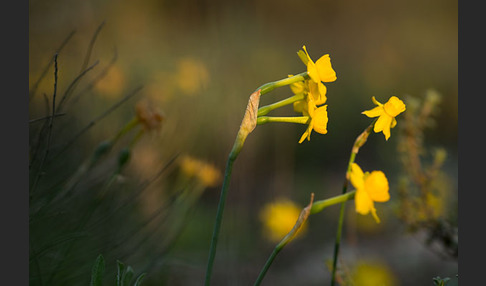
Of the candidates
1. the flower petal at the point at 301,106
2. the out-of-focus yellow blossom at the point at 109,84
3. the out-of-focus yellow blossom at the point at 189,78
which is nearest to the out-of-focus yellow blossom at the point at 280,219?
the out-of-focus yellow blossom at the point at 189,78

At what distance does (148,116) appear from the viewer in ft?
3.63

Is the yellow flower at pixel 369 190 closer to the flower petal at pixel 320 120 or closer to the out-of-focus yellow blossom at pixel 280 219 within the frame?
the flower petal at pixel 320 120

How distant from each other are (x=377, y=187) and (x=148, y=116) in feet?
2.04

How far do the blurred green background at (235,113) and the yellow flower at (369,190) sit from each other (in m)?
0.43

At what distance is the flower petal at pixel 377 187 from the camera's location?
1.87ft

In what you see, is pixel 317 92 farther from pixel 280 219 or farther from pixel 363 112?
pixel 280 219

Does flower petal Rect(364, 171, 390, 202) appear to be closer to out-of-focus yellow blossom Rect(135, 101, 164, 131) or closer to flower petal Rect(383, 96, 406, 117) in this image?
flower petal Rect(383, 96, 406, 117)

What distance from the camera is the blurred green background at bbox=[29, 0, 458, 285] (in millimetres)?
1348

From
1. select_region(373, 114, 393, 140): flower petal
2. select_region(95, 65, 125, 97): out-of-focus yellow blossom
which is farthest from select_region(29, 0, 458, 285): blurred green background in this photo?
select_region(373, 114, 393, 140): flower petal

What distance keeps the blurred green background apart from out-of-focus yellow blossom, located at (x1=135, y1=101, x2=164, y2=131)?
0.10 metres

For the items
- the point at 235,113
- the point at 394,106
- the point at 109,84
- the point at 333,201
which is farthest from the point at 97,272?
the point at 235,113

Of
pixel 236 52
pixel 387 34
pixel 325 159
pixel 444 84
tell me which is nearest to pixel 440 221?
pixel 236 52

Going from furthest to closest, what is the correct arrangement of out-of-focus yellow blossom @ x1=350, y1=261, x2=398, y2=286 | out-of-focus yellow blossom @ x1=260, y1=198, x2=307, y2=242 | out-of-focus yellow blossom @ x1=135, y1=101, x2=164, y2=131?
out-of-focus yellow blossom @ x1=260, y1=198, x2=307, y2=242, out-of-focus yellow blossom @ x1=350, y1=261, x2=398, y2=286, out-of-focus yellow blossom @ x1=135, y1=101, x2=164, y2=131

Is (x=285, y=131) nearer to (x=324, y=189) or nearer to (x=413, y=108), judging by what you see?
(x=324, y=189)
